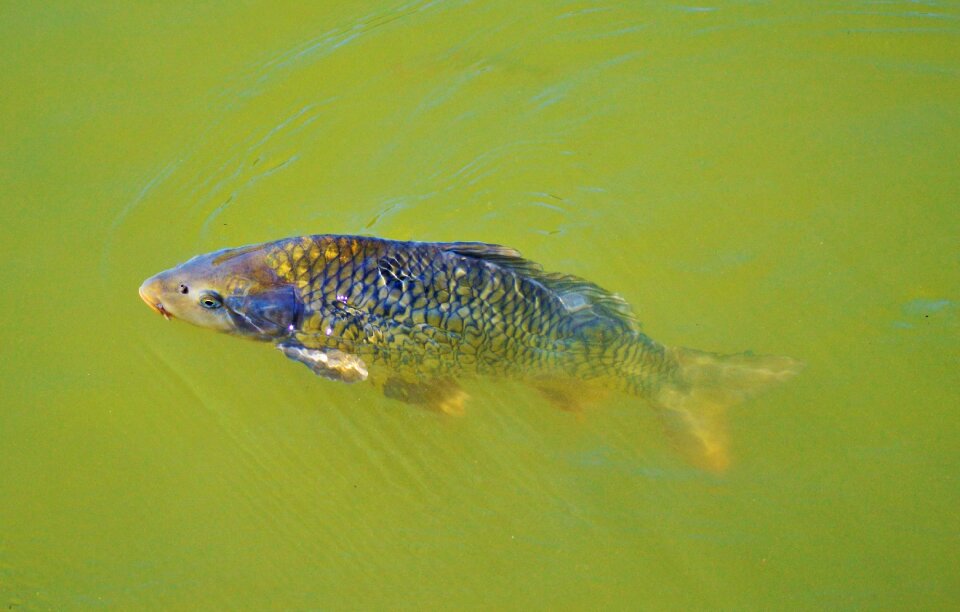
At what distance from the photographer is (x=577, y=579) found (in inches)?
142

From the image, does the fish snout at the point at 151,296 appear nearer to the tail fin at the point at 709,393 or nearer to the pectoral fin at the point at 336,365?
the pectoral fin at the point at 336,365

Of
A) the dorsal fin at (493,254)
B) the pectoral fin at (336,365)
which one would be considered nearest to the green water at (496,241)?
the pectoral fin at (336,365)

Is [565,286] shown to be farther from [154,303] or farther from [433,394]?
[154,303]

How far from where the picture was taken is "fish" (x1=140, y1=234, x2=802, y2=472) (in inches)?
147

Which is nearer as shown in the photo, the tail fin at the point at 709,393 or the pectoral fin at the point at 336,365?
the tail fin at the point at 709,393

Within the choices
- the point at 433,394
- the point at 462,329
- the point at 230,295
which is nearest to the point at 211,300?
the point at 230,295

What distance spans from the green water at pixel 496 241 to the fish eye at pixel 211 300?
12.6 inches

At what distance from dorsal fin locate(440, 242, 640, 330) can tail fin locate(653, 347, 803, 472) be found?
1.04ft

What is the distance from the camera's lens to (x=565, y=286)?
388cm

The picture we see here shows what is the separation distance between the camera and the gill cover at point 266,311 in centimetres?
395

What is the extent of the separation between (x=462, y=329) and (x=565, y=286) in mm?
543

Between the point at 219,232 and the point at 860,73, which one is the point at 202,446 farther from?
the point at 860,73

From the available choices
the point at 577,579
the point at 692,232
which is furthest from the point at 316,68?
the point at 577,579

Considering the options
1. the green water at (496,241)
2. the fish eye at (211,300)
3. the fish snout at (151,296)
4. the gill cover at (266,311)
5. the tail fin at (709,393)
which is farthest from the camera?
the fish snout at (151,296)
